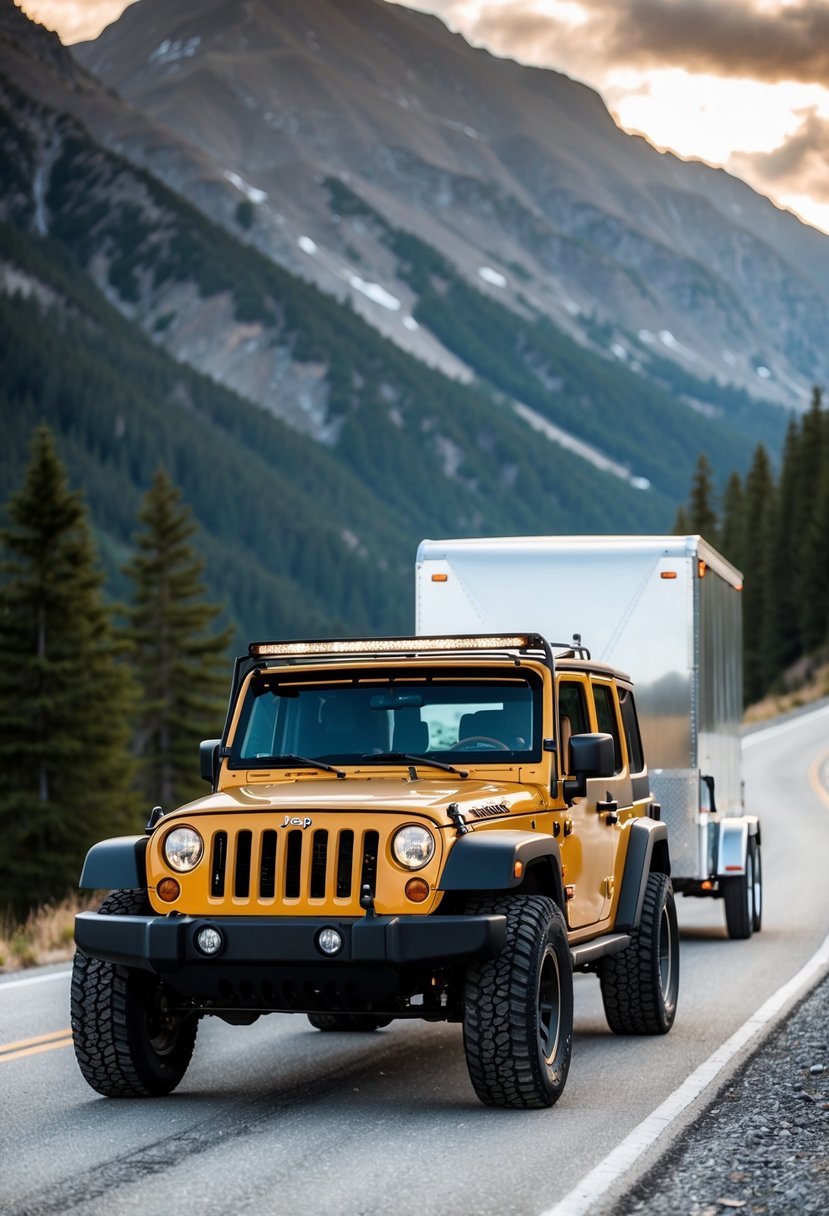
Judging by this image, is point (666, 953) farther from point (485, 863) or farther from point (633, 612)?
point (633, 612)

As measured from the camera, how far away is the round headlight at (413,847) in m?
7.70

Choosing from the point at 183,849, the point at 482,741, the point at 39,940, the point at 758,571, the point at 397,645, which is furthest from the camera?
the point at 758,571

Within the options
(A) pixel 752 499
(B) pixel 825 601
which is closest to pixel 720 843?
(B) pixel 825 601

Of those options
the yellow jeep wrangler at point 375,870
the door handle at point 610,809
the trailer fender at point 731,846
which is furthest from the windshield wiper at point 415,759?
the trailer fender at point 731,846

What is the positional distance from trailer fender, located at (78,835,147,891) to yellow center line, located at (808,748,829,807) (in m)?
29.6

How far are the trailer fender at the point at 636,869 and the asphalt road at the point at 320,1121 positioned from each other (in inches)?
30.2

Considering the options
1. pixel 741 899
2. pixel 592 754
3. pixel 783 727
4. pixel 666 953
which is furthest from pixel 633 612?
pixel 783 727

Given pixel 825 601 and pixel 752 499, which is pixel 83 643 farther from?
pixel 752 499

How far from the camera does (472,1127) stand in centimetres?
777

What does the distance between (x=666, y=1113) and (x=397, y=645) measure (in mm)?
2699

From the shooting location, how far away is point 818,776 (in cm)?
4344

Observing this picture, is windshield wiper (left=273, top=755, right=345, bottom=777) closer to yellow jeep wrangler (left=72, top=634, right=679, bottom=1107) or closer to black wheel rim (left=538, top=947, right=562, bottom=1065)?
yellow jeep wrangler (left=72, top=634, right=679, bottom=1107)

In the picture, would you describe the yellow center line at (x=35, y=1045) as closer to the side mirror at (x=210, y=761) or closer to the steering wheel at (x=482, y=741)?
the side mirror at (x=210, y=761)

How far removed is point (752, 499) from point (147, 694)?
50498mm
